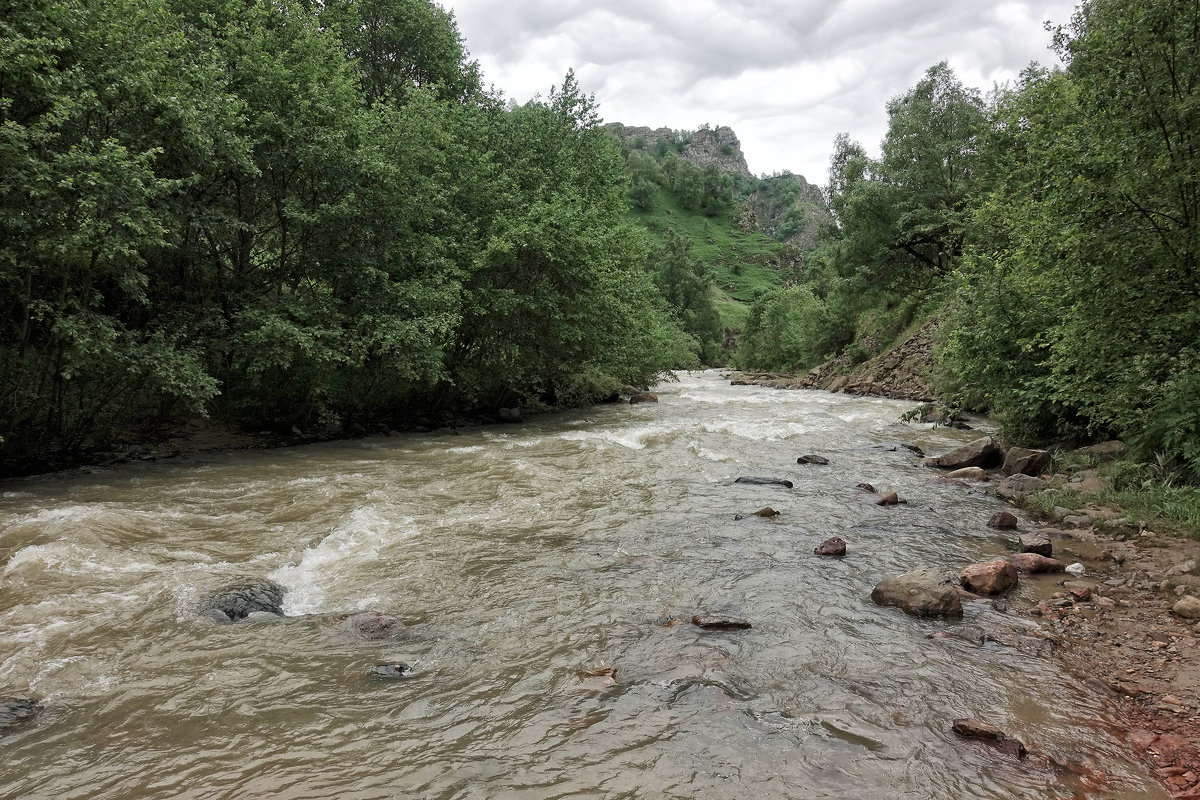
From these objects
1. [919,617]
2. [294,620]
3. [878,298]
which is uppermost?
[878,298]

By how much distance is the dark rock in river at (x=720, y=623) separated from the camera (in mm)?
7113

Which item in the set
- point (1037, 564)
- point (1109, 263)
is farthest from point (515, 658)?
point (1109, 263)

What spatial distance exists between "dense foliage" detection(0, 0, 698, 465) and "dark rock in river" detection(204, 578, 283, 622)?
8216 mm

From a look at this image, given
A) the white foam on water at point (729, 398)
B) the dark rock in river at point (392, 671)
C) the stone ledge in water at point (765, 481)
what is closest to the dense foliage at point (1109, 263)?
the stone ledge in water at point (765, 481)

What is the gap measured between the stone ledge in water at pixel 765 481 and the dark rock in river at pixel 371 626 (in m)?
9.78

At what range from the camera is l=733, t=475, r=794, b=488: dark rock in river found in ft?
48.0

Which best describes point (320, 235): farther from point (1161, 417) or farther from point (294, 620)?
point (1161, 417)

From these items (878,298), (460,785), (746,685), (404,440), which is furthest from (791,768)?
(878,298)

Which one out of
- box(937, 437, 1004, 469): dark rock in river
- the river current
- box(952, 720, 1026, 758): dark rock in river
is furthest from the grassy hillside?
box(952, 720, 1026, 758): dark rock in river

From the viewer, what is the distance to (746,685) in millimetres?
5883

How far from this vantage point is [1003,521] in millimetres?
11016

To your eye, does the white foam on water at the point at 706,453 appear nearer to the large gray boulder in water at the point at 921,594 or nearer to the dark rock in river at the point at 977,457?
the dark rock in river at the point at 977,457

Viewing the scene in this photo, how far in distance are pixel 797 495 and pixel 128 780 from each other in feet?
39.7

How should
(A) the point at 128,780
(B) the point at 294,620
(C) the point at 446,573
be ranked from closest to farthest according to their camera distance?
(A) the point at 128,780 < (B) the point at 294,620 < (C) the point at 446,573
